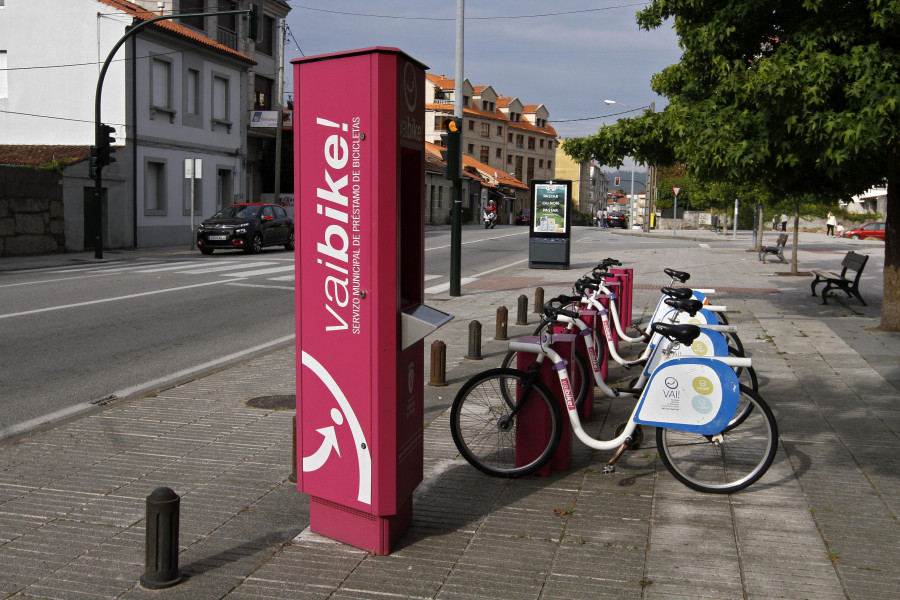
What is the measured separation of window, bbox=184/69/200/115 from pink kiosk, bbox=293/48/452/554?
31199 mm

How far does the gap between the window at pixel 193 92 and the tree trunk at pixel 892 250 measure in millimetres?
27628

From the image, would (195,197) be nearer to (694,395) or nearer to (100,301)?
(100,301)

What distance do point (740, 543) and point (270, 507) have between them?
2.52 m

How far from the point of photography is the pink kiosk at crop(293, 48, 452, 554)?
12.8ft

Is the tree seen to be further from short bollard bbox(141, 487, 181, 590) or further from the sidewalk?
short bollard bbox(141, 487, 181, 590)

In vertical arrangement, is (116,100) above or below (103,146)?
above

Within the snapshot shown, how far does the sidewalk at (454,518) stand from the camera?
383 cm

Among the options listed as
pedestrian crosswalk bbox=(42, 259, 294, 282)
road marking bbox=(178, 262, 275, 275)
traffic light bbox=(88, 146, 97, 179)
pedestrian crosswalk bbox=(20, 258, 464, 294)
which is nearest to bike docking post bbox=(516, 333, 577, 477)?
pedestrian crosswalk bbox=(20, 258, 464, 294)

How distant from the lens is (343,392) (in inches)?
162

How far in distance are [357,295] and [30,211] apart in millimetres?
23369

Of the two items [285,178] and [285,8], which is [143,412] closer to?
[285,178]

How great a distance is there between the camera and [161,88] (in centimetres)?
3120

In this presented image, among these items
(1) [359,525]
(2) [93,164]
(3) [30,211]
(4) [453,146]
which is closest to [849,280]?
(4) [453,146]

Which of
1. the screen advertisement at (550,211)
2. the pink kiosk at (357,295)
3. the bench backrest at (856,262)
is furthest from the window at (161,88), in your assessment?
the pink kiosk at (357,295)
